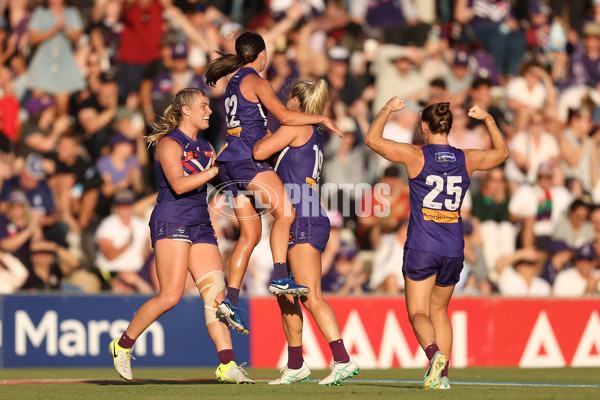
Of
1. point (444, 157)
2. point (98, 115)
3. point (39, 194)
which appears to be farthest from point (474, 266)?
point (444, 157)

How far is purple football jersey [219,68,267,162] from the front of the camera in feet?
32.3

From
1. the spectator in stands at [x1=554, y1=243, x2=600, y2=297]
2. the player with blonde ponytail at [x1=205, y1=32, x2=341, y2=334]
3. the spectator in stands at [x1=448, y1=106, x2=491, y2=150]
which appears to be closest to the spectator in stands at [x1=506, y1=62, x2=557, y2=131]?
the spectator in stands at [x1=448, y1=106, x2=491, y2=150]

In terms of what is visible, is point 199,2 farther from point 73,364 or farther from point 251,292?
point 73,364

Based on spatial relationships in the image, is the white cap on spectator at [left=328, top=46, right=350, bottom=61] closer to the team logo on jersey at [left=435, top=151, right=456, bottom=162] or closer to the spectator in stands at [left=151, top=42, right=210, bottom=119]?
the spectator in stands at [left=151, top=42, right=210, bottom=119]

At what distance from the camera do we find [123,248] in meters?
15.7

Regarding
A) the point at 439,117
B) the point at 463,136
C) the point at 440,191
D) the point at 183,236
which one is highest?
the point at 439,117

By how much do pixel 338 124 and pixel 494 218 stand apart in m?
2.89

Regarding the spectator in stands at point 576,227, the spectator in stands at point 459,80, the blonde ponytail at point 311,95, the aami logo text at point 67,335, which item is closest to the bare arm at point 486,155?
the blonde ponytail at point 311,95

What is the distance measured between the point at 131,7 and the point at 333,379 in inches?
399

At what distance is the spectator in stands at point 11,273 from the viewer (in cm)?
1534

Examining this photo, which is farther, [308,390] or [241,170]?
[241,170]

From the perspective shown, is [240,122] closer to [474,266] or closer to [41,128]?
[474,266]

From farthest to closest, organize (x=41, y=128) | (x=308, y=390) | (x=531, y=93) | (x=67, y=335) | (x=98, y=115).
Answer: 1. (x=531, y=93)
2. (x=98, y=115)
3. (x=41, y=128)
4. (x=67, y=335)
5. (x=308, y=390)

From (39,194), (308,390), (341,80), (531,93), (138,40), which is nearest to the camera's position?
(308,390)
